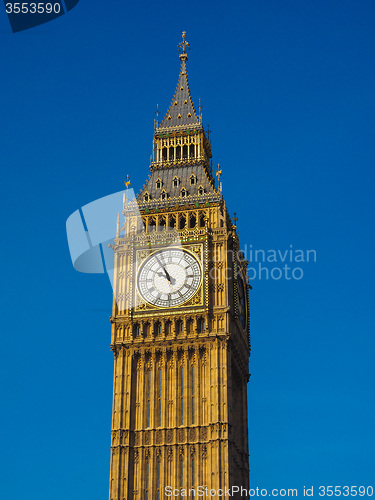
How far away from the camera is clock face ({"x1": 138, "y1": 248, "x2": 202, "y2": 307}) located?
84.0 meters

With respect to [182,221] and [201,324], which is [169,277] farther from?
[182,221]

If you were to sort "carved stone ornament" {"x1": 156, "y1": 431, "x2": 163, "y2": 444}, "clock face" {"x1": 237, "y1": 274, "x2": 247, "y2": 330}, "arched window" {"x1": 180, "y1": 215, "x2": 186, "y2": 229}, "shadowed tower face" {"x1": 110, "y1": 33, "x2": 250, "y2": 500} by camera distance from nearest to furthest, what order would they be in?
"shadowed tower face" {"x1": 110, "y1": 33, "x2": 250, "y2": 500} → "carved stone ornament" {"x1": 156, "y1": 431, "x2": 163, "y2": 444} → "clock face" {"x1": 237, "y1": 274, "x2": 247, "y2": 330} → "arched window" {"x1": 180, "y1": 215, "x2": 186, "y2": 229}

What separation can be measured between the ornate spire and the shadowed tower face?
22.9 feet

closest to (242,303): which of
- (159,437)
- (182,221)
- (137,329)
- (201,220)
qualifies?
(201,220)

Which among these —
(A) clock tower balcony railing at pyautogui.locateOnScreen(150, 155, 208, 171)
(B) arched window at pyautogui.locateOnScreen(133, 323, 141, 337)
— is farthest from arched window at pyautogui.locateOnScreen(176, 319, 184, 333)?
(A) clock tower balcony railing at pyautogui.locateOnScreen(150, 155, 208, 171)

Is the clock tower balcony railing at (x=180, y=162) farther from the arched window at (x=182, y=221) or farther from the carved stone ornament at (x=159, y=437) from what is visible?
the carved stone ornament at (x=159, y=437)

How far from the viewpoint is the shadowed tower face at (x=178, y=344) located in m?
78.2

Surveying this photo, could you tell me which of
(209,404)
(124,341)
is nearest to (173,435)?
(209,404)

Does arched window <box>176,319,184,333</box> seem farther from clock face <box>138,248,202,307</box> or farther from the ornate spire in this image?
the ornate spire

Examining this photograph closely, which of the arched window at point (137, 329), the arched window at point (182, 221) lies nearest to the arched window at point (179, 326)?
the arched window at point (137, 329)

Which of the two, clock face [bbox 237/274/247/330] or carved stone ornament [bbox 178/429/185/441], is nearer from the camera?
carved stone ornament [bbox 178/429/185/441]

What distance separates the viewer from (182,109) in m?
98.8

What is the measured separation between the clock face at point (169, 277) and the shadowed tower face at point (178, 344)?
80 millimetres

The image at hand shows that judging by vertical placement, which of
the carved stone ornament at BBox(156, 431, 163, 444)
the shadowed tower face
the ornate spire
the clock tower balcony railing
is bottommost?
the carved stone ornament at BBox(156, 431, 163, 444)
